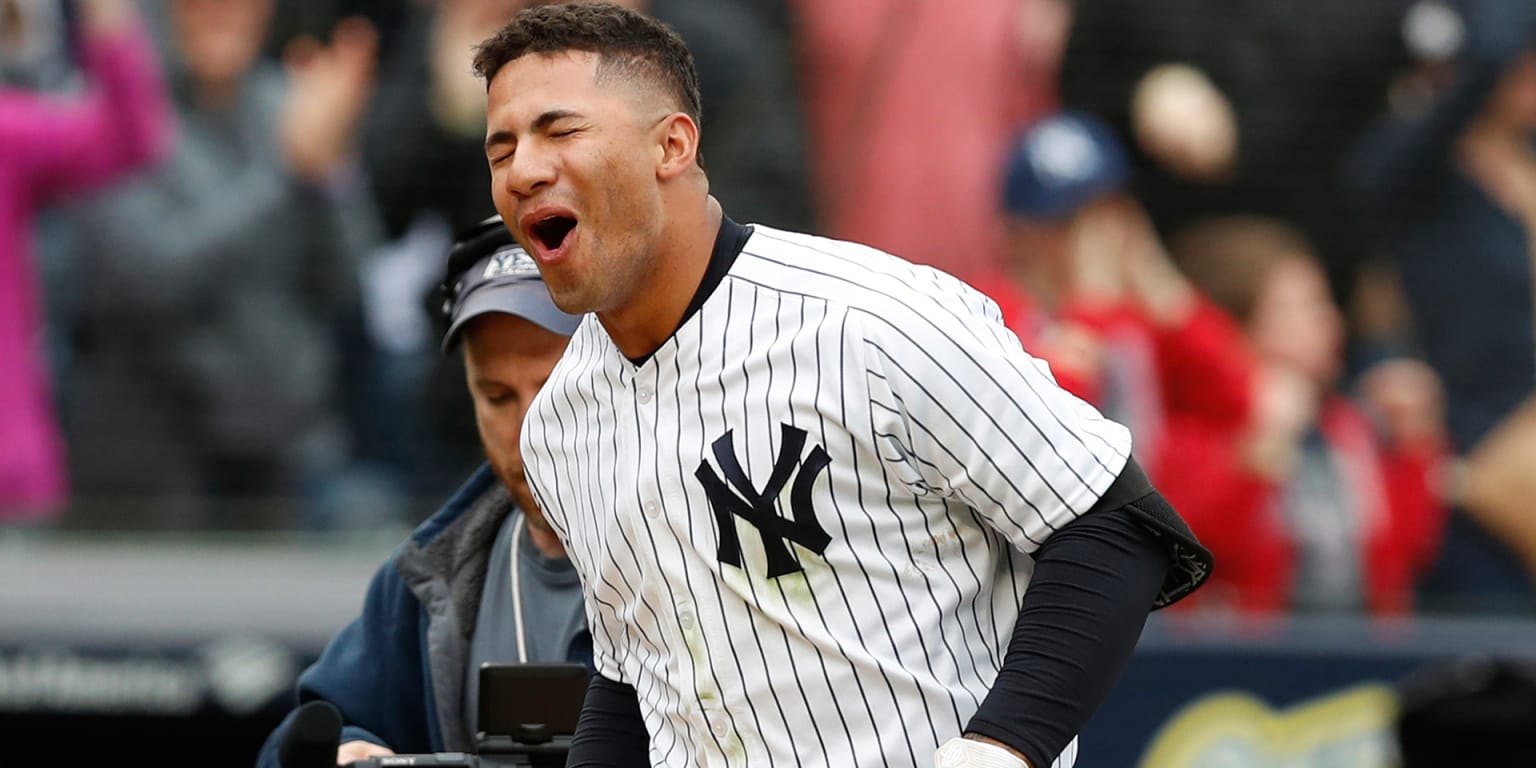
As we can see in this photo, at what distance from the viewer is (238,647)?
18.3ft

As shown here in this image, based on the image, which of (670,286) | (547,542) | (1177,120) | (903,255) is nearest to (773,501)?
(670,286)

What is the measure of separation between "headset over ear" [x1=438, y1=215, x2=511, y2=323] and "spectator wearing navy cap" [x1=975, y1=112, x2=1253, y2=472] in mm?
3091

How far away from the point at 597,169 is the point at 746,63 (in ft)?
15.1

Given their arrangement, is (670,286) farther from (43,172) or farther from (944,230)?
(944,230)

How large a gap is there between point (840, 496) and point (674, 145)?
0.45 m

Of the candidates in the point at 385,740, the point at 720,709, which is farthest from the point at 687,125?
the point at 385,740

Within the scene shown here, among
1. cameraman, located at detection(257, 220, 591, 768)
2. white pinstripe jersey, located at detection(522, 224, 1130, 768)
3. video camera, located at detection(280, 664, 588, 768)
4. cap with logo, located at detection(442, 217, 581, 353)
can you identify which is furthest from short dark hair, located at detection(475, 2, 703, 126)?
video camera, located at detection(280, 664, 588, 768)

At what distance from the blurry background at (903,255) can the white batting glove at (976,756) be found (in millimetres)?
3329

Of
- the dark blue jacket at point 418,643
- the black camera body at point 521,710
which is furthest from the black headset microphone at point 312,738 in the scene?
the dark blue jacket at point 418,643

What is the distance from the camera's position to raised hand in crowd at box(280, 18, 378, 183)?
6.27 m

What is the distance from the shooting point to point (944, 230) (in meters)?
7.10

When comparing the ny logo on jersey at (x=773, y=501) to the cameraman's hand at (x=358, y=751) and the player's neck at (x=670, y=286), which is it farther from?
the cameraman's hand at (x=358, y=751)

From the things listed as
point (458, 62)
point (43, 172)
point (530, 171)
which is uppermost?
point (458, 62)

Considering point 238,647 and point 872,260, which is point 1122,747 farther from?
point 872,260
